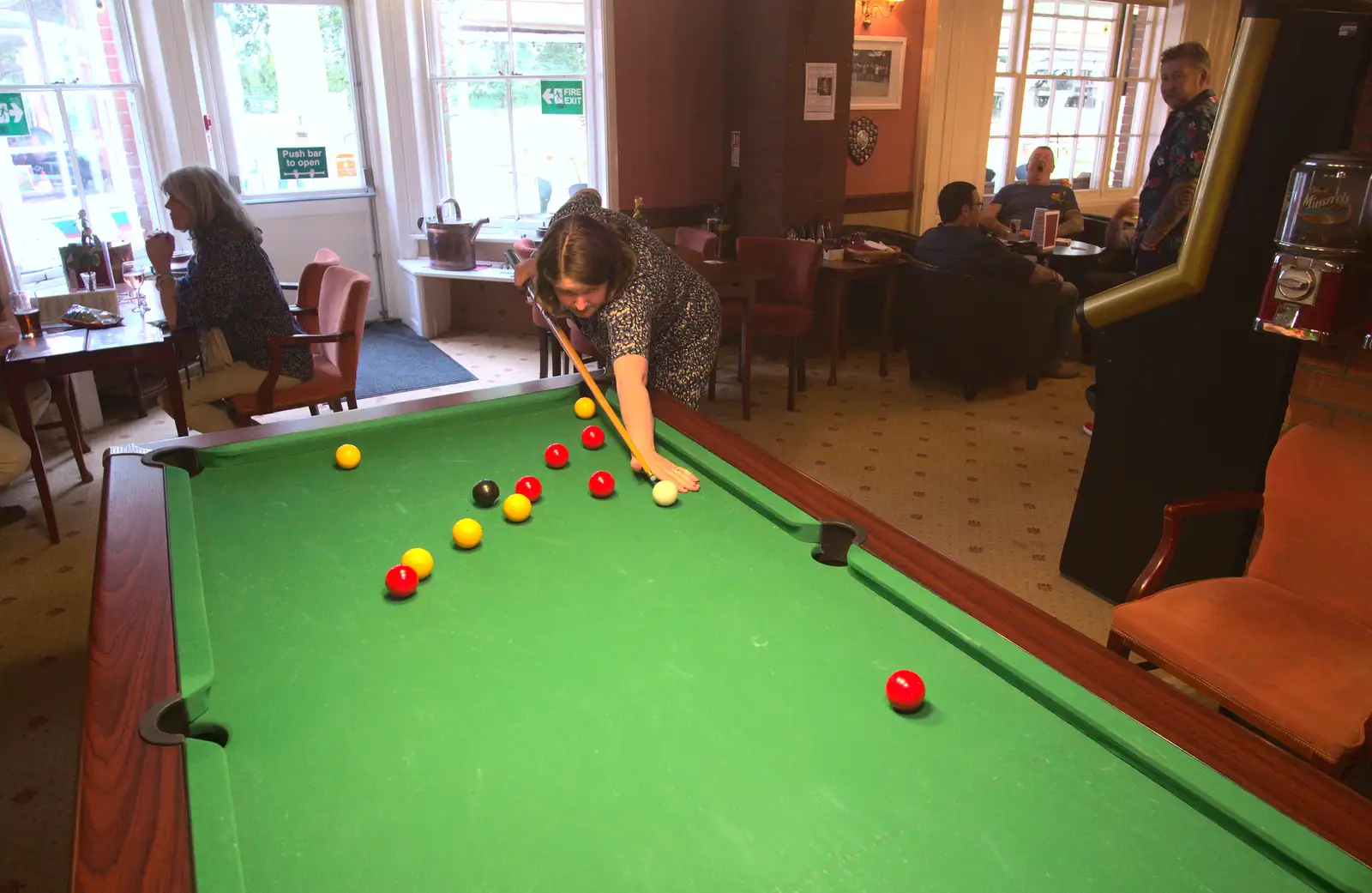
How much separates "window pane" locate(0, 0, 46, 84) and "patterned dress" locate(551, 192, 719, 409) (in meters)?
3.42

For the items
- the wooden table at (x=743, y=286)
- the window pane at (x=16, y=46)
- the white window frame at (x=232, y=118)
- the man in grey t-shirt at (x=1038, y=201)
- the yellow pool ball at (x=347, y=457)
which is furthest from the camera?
the man in grey t-shirt at (x=1038, y=201)

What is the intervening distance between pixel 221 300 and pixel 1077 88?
22.7 feet

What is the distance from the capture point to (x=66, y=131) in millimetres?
4668

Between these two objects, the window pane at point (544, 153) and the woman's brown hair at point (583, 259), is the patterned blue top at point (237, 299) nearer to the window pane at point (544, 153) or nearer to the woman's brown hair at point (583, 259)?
the woman's brown hair at point (583, 259)

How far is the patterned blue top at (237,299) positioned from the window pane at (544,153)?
2.82 meters

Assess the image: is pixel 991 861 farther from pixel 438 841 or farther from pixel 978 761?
pixel 438 841

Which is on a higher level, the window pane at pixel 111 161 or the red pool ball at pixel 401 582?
the window pane at pixel 111 161

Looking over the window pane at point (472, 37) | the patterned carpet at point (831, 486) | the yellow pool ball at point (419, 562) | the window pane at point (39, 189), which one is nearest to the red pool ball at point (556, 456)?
the yellow pool ball at point (419, 562)

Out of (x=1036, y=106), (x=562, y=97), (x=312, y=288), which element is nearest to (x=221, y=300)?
(x=312, y=288)

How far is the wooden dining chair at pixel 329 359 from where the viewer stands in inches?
137

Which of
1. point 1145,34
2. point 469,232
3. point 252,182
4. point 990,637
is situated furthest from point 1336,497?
point 1145,34

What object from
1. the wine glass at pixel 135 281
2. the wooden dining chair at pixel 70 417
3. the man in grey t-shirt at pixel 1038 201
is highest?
the man in grey t-shirt at pixel 1038 201

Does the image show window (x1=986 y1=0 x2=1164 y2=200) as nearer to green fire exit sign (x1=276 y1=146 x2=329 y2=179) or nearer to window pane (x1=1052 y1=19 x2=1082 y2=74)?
window pane (x1=1052 y1=19 x2=1082 y2=74)

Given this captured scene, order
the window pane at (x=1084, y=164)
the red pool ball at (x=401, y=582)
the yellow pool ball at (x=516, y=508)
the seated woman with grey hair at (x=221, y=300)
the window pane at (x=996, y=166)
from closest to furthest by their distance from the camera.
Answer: the red pool ball at (x=401, y=582) → the yellow pool ball at (x=516, y=508) → the seated woman with grey hair at (x=221, y=300) → the window pane at (x=996, y=166) → the window pane at (x=1084, y=164)
